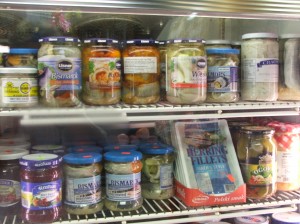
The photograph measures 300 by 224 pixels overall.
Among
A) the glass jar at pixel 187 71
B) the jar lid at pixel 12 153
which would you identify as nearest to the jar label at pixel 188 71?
the glass jar at pixel 187 71

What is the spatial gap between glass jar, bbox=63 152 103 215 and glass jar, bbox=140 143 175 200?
0.20m

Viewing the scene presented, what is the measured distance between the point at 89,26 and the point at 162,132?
0.49m

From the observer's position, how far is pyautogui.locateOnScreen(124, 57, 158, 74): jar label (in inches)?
47.5

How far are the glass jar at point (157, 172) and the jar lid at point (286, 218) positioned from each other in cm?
43

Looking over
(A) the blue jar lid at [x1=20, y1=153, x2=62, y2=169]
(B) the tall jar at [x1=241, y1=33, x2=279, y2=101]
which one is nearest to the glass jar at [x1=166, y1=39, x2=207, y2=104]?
(B) the tall jar at [x1=241, y1=33, x2=279, y2=101]

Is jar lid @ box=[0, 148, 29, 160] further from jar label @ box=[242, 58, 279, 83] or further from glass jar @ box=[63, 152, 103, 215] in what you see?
jar label @ box=[242, 58, 279, 83]

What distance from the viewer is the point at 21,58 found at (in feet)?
3.90

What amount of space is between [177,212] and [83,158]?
0.36 m

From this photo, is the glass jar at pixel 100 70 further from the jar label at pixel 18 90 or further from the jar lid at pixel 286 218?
the jar lid at pixel 286 218

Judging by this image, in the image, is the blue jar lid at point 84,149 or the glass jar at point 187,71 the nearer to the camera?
the glass jar at point 187,71

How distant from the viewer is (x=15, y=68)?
43.4 inches

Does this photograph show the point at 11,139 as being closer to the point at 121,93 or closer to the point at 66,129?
the point at 66,129

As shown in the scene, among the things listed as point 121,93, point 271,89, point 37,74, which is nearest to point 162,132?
point 121,93

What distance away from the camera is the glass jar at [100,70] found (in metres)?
1.18
